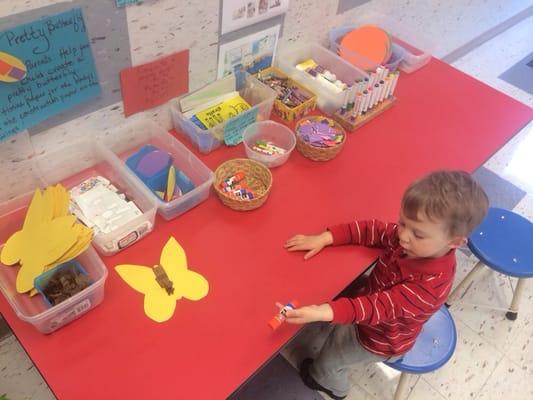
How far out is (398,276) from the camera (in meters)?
0.99

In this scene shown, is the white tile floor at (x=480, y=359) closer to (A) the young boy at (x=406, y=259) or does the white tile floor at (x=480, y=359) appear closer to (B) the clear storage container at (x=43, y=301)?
(A) the young boy at (x=406, y=259)

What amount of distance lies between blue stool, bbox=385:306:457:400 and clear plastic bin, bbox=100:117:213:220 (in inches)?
26.4

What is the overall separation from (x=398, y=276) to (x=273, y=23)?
812mm

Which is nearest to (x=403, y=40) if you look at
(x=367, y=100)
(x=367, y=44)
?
(x=367, y=44)

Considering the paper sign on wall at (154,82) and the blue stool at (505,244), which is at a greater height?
the paper sign on wall at (154,82)

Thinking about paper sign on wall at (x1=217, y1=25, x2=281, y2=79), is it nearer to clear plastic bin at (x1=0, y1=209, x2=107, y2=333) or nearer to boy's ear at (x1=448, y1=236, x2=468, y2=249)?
clear plastic bin at (x1=0, y1=209, x2=107, y2=333)

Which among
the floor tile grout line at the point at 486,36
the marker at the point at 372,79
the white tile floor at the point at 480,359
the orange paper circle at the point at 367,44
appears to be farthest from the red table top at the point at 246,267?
the floor tile grout line at the point at 486,36

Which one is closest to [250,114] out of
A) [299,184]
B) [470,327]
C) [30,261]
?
[299,184]

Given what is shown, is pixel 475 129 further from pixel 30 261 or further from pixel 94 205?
pixel 30 261

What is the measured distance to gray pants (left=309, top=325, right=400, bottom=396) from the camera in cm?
116

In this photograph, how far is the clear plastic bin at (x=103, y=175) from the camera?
0.93m

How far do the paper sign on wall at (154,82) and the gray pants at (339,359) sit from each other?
80 cm

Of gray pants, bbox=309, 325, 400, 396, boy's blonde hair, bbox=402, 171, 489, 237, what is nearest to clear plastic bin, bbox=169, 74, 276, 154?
boy's blonde hair, bbox=402, 171, 489, 237

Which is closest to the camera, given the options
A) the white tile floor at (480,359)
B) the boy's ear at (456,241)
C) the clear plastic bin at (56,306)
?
the clear plastic bin at (56,306)
